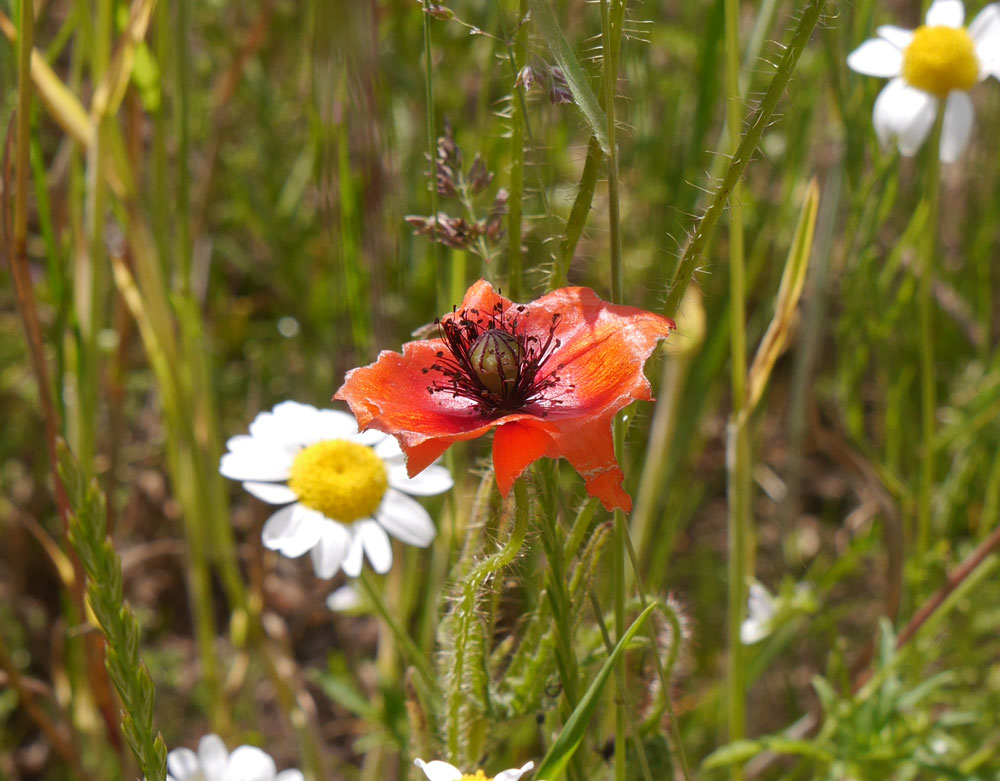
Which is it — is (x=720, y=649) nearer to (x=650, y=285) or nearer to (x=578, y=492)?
(x=650, y=285)

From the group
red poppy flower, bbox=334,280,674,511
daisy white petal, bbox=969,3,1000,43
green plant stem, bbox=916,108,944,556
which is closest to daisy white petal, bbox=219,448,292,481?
red poppy flower, bbox=334,280,674,511

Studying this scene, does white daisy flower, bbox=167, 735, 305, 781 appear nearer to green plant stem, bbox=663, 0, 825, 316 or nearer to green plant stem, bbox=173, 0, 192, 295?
green plant stem, bbox=663, 0, 825, 316

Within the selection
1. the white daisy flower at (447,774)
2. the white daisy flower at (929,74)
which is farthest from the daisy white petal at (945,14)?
the white daisy flower at (447,774)

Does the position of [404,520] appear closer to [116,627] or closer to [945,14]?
[116,627]

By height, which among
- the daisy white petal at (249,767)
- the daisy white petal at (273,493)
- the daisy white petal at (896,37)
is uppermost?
the daisy white petal at (896,37)

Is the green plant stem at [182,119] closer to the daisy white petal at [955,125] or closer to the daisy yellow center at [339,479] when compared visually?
the daisy yellow center at [339,479]
